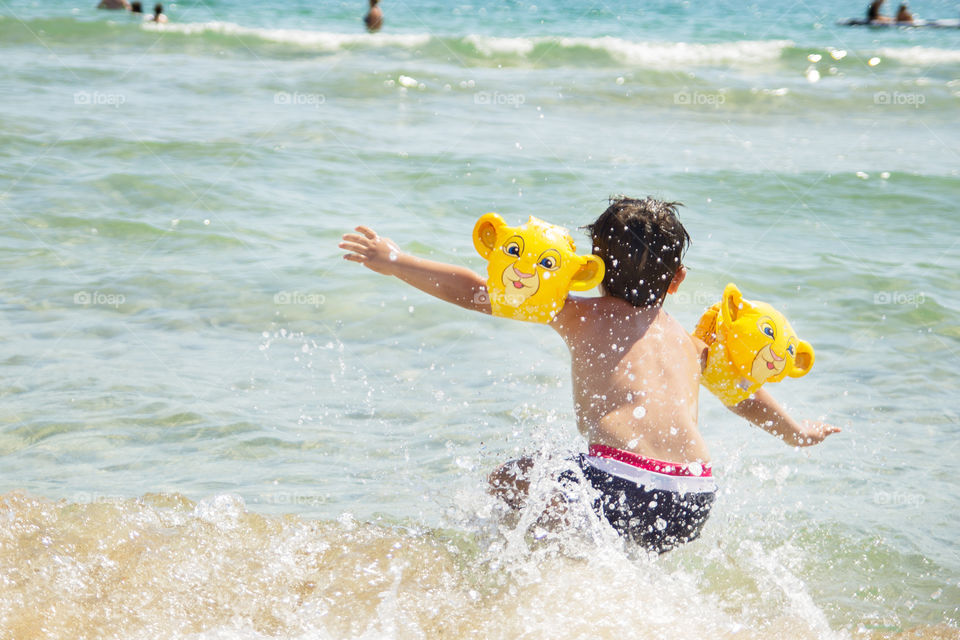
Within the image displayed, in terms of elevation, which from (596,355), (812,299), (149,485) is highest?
(596,355)

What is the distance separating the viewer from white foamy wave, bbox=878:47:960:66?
15.6 metres

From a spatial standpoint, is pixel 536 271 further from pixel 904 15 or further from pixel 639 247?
pixel 904 15

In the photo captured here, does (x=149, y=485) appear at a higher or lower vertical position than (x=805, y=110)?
lower

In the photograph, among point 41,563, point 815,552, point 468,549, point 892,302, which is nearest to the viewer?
point 41,563

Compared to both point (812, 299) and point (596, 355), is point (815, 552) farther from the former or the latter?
point (812, 299)

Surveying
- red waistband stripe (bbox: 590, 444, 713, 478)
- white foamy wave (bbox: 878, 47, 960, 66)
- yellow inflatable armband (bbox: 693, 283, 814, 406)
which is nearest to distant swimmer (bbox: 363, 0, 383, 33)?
white foamy wave (bbox: 878, 47, 960, 66)

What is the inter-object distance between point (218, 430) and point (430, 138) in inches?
233

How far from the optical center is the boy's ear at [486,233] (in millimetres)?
3287

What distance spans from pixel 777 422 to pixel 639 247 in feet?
2.97

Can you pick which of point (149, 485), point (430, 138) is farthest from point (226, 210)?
point (149, 485)

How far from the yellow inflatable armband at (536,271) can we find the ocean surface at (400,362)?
1.68 ft

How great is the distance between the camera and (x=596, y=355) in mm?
3234

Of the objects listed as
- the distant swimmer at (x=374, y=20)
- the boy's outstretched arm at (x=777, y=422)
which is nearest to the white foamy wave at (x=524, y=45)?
the distant swimmer at (x=374, y=20)

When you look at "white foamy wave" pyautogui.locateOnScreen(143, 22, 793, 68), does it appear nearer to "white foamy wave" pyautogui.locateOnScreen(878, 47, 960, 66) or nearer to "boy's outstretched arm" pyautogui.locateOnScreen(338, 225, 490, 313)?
"white foamy wave" pyautogui.locateOnScreen(878, 47, 960, 66)
